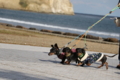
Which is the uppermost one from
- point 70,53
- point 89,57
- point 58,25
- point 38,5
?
point 38,5

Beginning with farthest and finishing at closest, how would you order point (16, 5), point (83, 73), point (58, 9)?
point (58, 9), point (16, 5), point (83, 73)

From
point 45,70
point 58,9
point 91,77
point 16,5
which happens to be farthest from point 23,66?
point 58,9

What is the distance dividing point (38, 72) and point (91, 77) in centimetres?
145

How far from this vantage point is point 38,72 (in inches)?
317

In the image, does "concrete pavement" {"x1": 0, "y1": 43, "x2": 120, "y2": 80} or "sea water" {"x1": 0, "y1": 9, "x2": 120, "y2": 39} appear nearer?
"concrete pavement" {"x1": 0, "y1": 43, "x2": 120, "y2": 80}

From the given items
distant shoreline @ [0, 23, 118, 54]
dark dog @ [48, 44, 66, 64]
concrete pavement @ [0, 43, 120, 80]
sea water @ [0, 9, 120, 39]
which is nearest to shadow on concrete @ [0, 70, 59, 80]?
concrete pavement @ [0, 43, 120, 80]

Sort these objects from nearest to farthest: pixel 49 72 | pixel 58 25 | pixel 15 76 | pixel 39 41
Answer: pixel 15 76, pixel 49 72, pixel 39 41, pixel 58 25

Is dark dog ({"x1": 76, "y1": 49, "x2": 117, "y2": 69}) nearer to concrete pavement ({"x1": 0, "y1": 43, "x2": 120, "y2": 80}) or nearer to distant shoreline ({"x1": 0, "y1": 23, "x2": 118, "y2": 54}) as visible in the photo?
concrete pavement ({"x1": 0, "y1": 43, "x2": 120, "y2": 80})

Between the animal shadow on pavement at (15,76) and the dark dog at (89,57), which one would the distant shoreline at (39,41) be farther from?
the animal shadow on pavement at (15,76)

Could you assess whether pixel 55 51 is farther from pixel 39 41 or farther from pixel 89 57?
pixel 39 41

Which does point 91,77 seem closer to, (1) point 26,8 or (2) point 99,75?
(2) point 99,75

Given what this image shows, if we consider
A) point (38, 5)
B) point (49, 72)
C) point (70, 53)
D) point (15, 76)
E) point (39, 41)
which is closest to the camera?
point (15, 76)

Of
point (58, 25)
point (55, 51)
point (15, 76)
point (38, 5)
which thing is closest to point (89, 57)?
point (55, 51)

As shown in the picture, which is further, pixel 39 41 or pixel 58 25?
pixel 58 25
